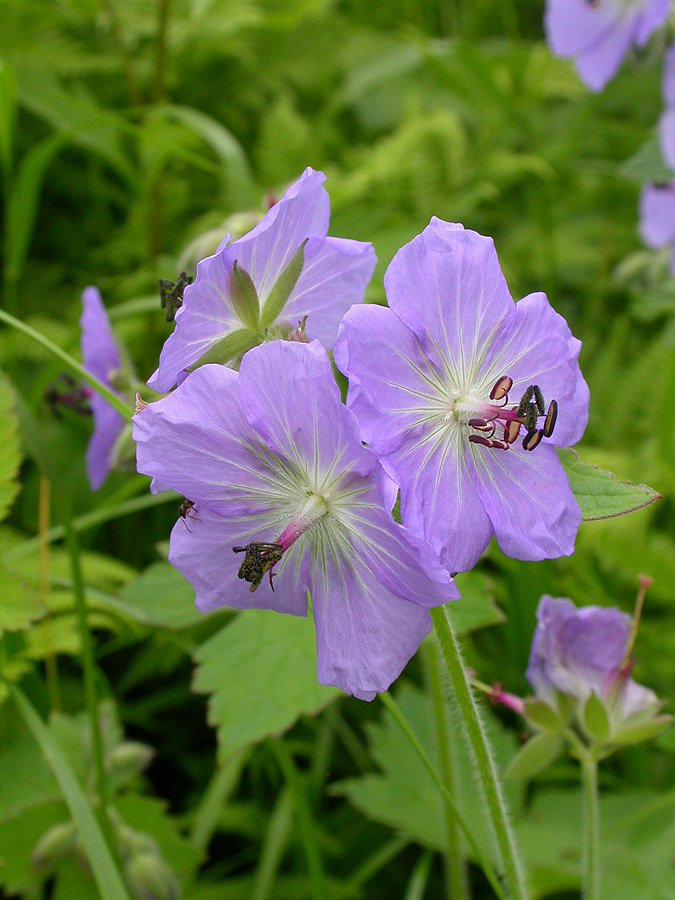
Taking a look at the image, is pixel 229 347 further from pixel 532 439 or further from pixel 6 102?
pixel 6 102

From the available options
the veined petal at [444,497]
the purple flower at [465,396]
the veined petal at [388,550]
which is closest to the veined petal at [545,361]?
the purple flower at [465,396]

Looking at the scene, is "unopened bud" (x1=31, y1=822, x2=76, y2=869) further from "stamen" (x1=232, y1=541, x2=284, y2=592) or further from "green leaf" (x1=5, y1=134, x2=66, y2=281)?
"green leaf" (x1=5, y1=134, x2=66, y2=281)

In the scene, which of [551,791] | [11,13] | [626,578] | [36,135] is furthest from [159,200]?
[551,791]

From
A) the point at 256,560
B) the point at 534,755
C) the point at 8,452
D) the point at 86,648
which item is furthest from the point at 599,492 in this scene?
the point at 8,452

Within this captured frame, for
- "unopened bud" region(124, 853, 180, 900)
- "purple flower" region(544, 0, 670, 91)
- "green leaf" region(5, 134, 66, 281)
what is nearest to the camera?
"unopened bud" region(124, 853, 180, 900)

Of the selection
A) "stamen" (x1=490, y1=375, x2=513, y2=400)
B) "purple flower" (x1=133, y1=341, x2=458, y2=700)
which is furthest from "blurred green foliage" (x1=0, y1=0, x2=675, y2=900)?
"stamen" (x1=490, y1=375, x2=513, y2=400)

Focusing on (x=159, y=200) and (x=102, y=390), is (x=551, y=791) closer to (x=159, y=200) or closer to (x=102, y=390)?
(x=102, y=390)
